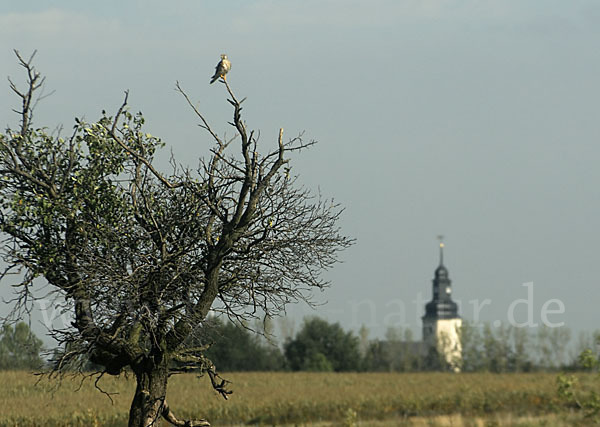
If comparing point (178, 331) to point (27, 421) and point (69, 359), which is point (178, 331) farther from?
point (27, 421)

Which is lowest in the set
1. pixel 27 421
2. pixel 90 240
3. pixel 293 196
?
pixel 27 421

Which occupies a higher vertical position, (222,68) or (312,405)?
(222,68)

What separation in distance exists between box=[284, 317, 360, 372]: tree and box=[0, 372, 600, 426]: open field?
4446cm

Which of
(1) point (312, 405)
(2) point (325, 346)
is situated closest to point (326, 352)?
(2) point (325, 346)

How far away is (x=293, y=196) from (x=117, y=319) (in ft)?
15.2

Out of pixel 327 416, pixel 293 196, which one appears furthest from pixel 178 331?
pixel 327 416

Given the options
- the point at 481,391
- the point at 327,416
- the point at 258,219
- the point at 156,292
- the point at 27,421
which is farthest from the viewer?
the point at 481,391

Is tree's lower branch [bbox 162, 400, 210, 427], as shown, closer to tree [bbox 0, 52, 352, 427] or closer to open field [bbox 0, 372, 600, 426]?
tree [bbox 0, 52, 352, 427]

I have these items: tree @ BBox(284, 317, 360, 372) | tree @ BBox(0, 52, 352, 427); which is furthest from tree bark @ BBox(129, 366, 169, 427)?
tree @ BBox(284, 317, 360, 372)

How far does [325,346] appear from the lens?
102250mm

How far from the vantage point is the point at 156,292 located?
16875 mm

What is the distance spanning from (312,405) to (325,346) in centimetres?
5943

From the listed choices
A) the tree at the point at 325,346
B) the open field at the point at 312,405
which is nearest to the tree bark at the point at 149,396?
the open field at the point at 312,405

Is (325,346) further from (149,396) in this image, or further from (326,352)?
→ (149,396)
